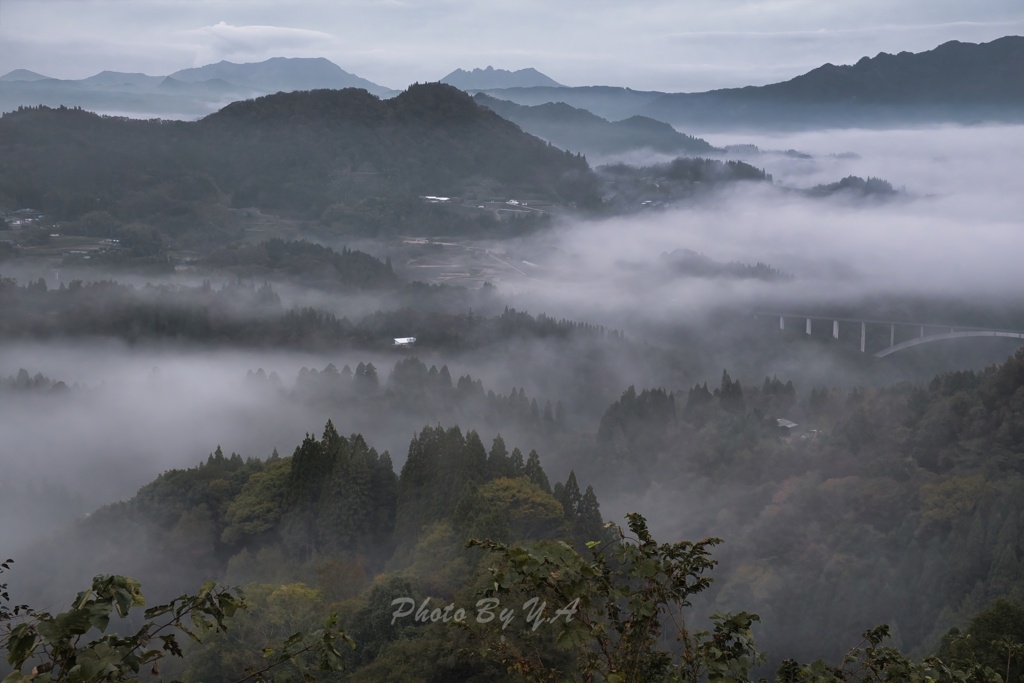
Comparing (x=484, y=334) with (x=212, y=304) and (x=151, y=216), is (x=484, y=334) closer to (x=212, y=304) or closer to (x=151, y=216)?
(x=212, y=304)

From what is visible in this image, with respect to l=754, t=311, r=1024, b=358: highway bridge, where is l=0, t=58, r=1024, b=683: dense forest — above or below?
above

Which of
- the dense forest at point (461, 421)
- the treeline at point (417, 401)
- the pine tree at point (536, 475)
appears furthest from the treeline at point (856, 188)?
the pine tree at point (536, 475)

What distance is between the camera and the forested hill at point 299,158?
13838cm

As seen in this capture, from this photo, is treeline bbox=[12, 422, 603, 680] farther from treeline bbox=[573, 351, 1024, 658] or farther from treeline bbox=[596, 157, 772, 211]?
treeline bbox=[596, 157, 772, 211]

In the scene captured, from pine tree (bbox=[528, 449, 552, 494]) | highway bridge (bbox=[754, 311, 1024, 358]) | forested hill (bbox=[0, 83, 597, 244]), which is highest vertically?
forested hill (bbox=[0, 83, 597, 244])

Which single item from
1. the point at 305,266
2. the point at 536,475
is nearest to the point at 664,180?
the point at 305,266

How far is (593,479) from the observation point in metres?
50.1

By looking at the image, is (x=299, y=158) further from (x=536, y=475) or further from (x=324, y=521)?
(x=324, y=521)

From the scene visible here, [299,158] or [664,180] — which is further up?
[299,158]

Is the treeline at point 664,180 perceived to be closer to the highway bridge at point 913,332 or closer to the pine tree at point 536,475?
the highway bridge at point 913,332

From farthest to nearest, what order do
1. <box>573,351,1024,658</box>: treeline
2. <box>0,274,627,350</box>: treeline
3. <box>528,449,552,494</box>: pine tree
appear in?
<box>0,274,627,350</box>: treeline < <box>528,449,552,494</box>: pine tree < <box>573,351,1024,658</box>: treeline

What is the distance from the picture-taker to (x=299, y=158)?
524 feet

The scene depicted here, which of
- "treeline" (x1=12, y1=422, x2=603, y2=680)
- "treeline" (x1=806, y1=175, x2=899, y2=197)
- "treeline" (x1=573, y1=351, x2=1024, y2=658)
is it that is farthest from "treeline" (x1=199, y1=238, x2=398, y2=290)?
"treeline" (x1=806, y1=175, x2=899, y2=197)

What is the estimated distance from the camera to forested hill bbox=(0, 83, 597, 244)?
13838 centimetres
